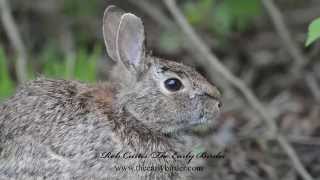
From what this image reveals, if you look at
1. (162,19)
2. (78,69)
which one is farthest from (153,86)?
(162,19)

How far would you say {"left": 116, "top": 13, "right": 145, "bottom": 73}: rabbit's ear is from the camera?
5.48m

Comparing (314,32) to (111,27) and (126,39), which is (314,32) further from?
(111,27)

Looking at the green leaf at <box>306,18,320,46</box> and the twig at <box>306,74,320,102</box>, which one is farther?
the twig at <box>306,74,320,102</box>

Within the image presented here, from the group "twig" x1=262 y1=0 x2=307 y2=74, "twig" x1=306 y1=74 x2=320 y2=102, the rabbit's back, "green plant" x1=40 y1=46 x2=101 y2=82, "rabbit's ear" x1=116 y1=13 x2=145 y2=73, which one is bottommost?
the rabbit's back

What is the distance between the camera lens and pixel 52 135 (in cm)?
535

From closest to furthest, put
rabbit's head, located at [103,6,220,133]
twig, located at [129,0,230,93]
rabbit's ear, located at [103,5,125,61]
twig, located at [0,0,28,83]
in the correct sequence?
1. rabbit's head, located at [103,6,220,133]
2. rabbit's ear, located at [103,5,125,61]
3. twig, located at [0,0,28,83]
4. twig, located at [129,0,230,93]

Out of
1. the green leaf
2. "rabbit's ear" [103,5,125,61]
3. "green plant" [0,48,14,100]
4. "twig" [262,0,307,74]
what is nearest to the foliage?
"twig" [262,0,307,74]

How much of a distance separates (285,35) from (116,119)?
2902mm

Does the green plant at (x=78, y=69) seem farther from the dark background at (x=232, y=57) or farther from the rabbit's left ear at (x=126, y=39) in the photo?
the rabbit's left ear at (x=126, y=39)

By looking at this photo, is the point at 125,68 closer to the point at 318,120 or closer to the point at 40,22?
the point at 318,120

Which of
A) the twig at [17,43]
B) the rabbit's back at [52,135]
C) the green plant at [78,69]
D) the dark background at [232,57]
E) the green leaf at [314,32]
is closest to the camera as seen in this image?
the green leaf at [314,32]

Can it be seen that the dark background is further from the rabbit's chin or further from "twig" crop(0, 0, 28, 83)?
the rabbit's chin

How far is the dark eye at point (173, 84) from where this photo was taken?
5.45 m

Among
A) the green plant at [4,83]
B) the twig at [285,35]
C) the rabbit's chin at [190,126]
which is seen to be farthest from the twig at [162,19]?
the rabbit's chin at [190,126]
